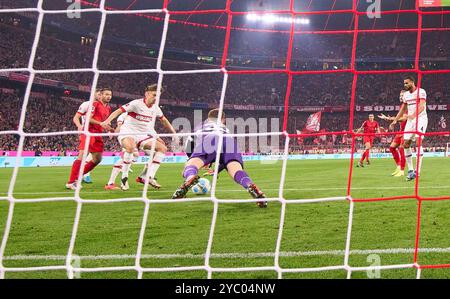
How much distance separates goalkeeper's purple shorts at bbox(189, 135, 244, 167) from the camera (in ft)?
17.1

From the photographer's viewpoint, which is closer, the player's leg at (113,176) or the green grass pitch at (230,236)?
the green grass pitch at (230,236)

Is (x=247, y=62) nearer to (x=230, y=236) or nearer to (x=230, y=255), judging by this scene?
(x=230, y=236)

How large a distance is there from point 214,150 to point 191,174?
0.46 m

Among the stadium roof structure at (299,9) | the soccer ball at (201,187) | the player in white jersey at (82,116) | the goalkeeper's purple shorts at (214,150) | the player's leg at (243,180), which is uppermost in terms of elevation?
the stadium roof structure at (299,9)

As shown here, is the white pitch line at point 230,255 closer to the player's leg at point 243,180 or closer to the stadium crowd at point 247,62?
the player's leg at point 243,180

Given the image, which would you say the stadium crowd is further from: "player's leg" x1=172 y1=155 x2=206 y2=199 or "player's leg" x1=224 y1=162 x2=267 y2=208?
"player's leg" x1=224 y1=162 x2=267 y2=208

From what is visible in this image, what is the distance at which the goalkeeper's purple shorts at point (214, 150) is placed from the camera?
17.1 ft

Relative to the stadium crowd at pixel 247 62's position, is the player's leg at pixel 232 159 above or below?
below

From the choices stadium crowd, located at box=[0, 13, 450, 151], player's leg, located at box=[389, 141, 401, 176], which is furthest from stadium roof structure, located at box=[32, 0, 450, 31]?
player's leg, located at box=[389, 141, 401, 176]

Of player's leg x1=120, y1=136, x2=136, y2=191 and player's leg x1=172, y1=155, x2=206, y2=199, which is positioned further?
player's leg x1=120, y1=136, x2=136, y2=191

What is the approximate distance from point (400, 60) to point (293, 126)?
1036cm

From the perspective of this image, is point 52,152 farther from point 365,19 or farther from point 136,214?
point 365,19

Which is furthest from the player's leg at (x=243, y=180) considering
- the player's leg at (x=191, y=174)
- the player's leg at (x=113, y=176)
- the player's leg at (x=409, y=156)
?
the player's leg at (x=409, y=156)

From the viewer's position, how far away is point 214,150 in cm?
535
